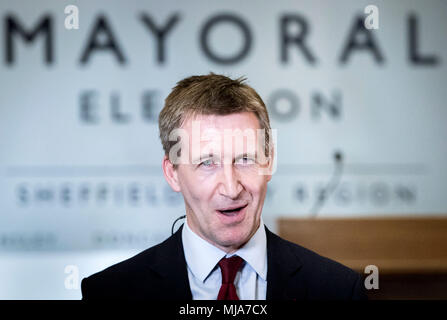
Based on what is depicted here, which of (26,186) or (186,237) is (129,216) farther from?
(186,237)

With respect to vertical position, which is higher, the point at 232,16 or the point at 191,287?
the point at 232,16

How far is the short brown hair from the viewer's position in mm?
677

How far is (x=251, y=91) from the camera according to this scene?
27.6 inches

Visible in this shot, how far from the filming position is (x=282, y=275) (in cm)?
71

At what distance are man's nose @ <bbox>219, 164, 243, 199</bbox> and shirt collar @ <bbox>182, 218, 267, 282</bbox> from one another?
85mm

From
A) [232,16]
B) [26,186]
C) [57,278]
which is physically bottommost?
[57,278]

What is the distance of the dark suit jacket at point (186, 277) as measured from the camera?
71 cm

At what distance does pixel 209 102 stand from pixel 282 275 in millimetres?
263

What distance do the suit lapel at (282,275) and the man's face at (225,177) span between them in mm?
47

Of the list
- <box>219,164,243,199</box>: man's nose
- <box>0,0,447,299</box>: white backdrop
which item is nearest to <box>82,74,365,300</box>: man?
<box>219,164,243,199</box>: man's nose

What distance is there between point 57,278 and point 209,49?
4.03 ft

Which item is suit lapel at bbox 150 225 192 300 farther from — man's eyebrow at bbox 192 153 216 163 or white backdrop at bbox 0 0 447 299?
white backdrop at bbox 0 0 447 299

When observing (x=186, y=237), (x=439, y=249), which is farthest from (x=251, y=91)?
(x=439, y=249)

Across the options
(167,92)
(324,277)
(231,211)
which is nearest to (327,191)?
(167,92)
